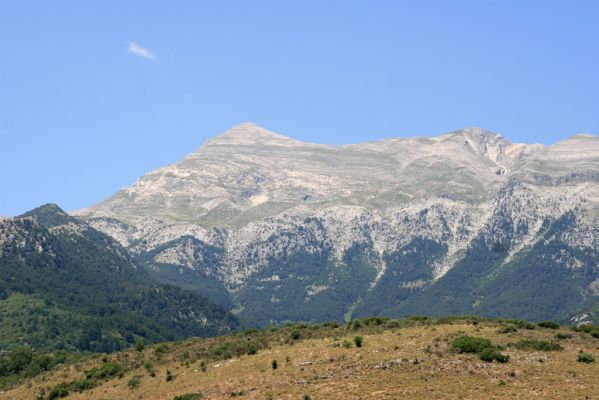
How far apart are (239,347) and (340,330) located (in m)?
16.4

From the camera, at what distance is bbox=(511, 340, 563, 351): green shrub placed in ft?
342

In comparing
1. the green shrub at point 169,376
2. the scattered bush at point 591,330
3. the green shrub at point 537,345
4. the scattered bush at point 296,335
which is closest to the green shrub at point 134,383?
the green shrub at point 169,376

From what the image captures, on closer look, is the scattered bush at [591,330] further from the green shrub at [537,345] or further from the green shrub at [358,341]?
the green shrub at [358,341]

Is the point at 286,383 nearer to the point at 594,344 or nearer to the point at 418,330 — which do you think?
the point at 418,330

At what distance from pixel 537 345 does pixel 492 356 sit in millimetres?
9245

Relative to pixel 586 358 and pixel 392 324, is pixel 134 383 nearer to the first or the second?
pixel 392 324

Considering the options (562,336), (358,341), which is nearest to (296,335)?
(358,341)

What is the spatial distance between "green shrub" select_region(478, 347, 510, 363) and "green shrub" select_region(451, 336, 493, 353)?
1825 millimetres

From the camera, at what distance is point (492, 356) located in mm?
98688

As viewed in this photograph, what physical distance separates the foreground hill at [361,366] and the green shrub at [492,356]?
12 centimetres

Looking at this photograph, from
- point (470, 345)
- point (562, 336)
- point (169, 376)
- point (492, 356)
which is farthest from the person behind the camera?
point (562, 336)

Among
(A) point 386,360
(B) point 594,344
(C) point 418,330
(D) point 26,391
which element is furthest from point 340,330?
(D) point 26,391

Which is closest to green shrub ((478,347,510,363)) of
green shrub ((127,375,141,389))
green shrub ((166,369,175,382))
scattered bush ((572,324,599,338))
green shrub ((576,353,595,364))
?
green shrub ((576,353,595,364))

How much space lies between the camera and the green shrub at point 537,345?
342 feet
